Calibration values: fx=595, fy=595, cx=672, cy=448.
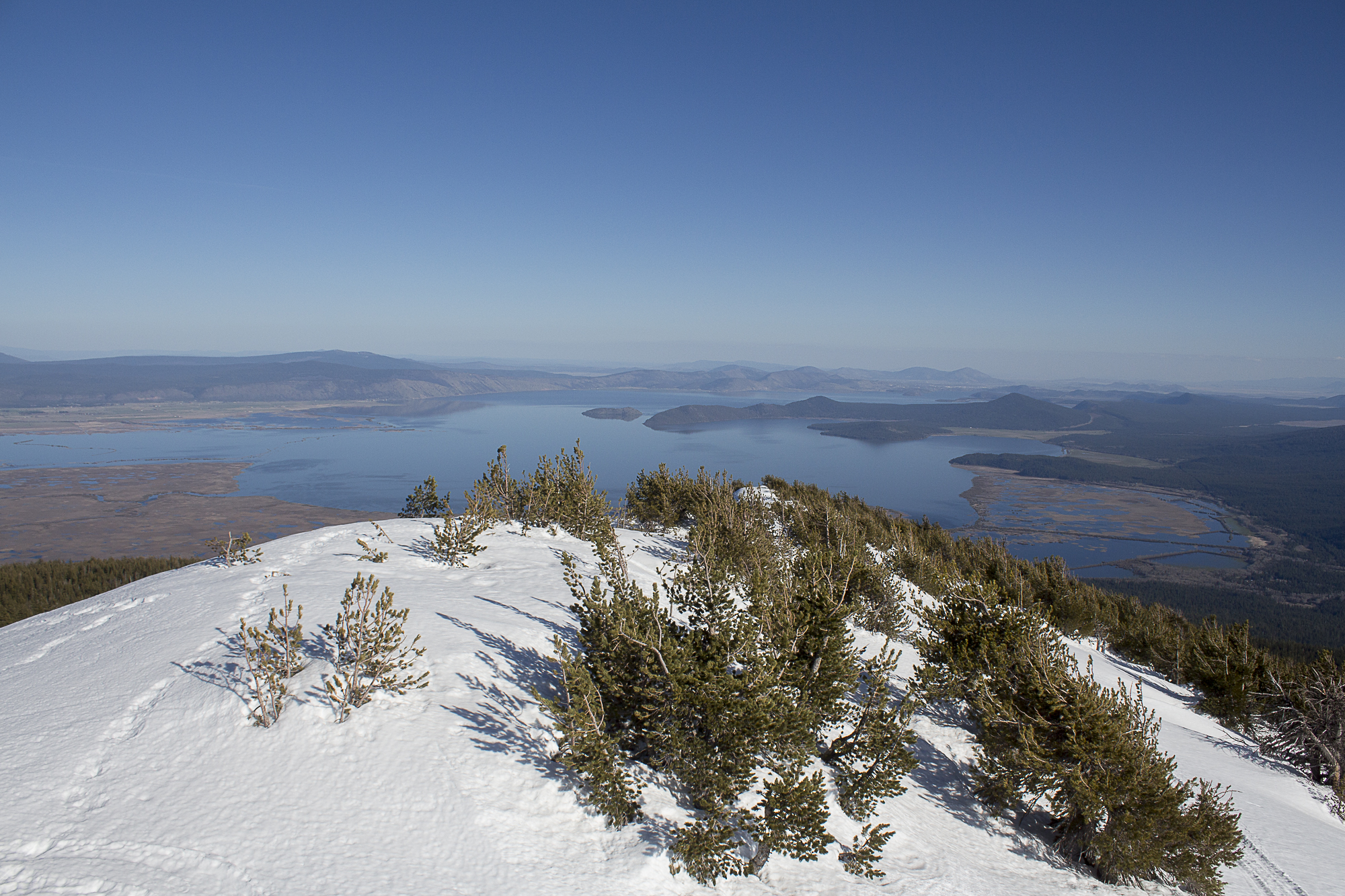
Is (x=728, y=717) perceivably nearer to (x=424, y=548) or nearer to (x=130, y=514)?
(x=424, y=548)

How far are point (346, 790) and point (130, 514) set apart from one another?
83010 mm

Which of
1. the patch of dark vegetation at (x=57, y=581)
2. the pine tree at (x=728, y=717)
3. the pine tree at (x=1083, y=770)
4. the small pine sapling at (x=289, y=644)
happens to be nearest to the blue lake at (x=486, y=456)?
the patch of dark vegetation at (x=57, y=581)

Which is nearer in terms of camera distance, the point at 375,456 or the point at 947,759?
the point at 947,759

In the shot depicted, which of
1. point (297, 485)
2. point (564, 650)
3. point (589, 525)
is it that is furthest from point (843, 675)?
point (297, 485)

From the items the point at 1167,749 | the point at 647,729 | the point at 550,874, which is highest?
the point at 647,729

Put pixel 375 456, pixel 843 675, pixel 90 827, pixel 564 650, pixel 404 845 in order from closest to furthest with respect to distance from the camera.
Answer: pixel 90 827, pixel 404 845, pixel 564 650, pixel 843 675, pixel 375 456

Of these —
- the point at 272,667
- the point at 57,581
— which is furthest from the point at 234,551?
the point at 57,581

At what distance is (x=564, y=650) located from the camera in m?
5.76

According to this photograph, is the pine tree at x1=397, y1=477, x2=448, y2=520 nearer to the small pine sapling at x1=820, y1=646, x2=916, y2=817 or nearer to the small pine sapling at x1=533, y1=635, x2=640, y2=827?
the small pine sapling at x1=533, y1=635, x2=640, y2=827

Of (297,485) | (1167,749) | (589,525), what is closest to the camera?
(1167,749)

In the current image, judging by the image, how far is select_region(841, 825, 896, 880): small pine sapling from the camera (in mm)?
5621

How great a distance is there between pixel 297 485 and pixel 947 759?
9083 cm

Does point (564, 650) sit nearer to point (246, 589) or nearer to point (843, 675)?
point (843, 675)

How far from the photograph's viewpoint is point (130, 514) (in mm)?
65688
